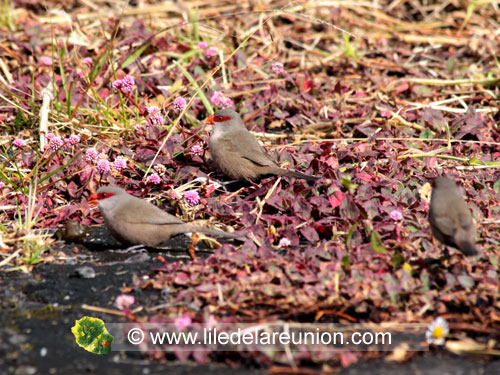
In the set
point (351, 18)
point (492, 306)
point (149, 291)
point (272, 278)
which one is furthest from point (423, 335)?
point (351, 18)

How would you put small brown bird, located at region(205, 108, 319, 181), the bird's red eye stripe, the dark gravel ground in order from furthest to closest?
the bird's red eye stripe < small brown bird, located at region(205, 108, 319, 181) < the dark gravel ground

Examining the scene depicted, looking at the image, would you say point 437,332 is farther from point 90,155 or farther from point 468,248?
point 90,155

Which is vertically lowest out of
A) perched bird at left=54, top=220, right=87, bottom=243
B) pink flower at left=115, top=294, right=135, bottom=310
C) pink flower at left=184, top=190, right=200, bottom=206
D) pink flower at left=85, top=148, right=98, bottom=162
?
pink flower at left=115, top=294, right=135, bottom=310

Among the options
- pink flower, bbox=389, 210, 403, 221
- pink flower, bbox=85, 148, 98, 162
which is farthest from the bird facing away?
pink flower, bbox=389, 210, 403, 221

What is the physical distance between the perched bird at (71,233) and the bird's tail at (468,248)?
2821 mm

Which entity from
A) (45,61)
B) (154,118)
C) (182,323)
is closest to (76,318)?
(182,323)

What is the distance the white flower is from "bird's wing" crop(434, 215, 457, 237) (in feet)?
2.41

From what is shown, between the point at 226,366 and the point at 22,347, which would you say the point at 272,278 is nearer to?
the point at 226,366

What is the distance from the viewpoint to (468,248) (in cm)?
448

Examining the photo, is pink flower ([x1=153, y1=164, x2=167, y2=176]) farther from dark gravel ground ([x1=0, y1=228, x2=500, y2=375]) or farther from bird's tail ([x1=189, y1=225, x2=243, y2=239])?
bird's tail ([x1=189, y1=225, x2=243, y2=239])

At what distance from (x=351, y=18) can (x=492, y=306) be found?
22.3ft

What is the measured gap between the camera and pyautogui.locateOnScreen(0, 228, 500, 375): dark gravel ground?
3.79 metres

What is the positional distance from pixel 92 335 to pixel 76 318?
0.26 meters

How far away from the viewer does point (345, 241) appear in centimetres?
517
